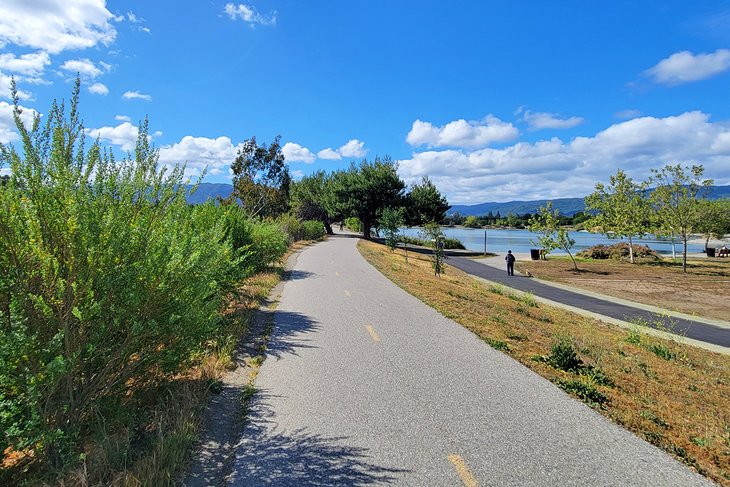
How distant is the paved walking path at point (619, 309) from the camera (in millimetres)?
15359

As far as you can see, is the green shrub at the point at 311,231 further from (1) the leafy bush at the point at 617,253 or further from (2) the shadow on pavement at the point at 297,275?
(1) the leafy bush at the point at 617,253

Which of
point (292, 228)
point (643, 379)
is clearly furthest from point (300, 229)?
point (643, 379)

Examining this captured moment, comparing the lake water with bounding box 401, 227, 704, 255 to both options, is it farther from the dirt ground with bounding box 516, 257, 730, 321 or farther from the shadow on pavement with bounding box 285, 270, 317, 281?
the shadow on pavement with bounding box 285, 270, 317, 281

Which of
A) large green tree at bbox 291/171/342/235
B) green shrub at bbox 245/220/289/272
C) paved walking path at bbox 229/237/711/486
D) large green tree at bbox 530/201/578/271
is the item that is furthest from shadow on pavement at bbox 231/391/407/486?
large green tree at bbox 291/171/342/235

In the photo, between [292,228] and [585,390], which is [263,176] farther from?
[585,390]

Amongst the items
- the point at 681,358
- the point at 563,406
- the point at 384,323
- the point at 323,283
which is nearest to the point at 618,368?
the point at 563,406

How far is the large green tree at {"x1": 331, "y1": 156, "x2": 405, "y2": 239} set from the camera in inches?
2329

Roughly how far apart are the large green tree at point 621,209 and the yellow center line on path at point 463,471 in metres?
45.3

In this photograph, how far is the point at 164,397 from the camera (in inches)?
197

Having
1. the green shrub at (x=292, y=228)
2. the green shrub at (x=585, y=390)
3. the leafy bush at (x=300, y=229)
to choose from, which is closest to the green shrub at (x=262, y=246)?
the green shrub at (x=585, y=390)

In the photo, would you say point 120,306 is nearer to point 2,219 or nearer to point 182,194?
point 2,219

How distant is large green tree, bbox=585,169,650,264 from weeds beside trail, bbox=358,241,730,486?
113ft

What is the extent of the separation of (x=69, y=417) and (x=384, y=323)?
6.96m

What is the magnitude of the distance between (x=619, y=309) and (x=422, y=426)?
64.0 feet
